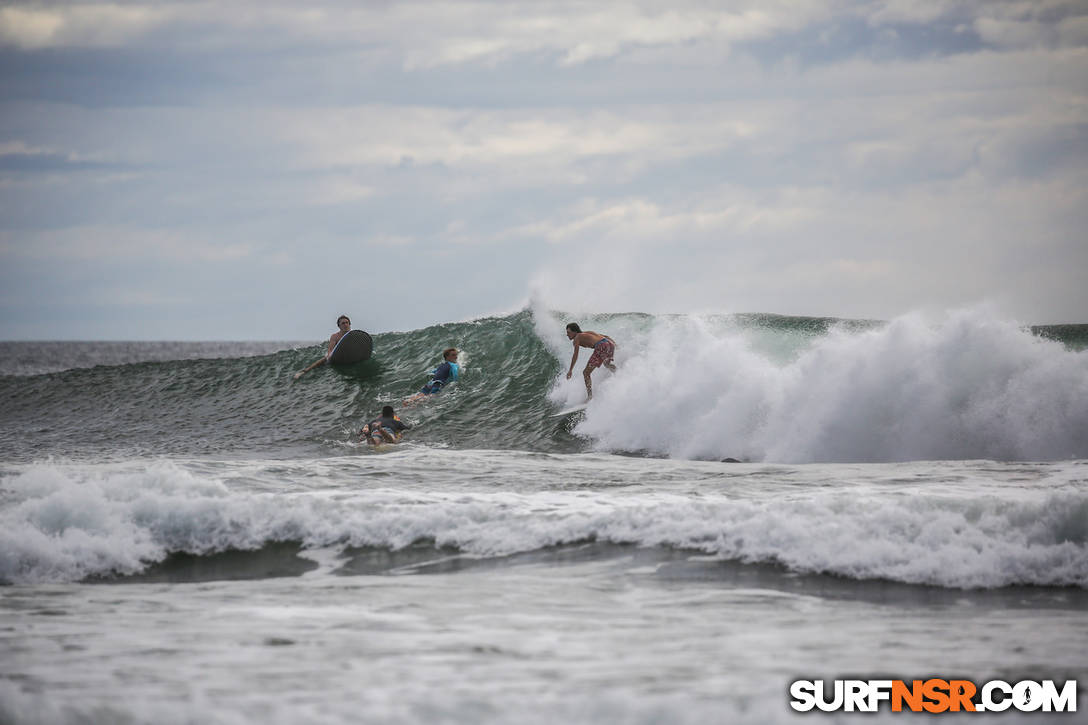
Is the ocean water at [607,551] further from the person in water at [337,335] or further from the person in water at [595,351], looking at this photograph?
the person in water at [337,335]

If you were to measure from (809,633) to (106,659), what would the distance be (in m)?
3.58

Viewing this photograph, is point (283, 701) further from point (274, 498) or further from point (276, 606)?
point (274, 498)

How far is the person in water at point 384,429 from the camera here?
541 inches

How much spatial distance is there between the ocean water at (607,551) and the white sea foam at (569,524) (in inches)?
1.1

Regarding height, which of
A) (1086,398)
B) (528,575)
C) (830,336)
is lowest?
(528,575)

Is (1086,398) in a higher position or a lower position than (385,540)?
higher

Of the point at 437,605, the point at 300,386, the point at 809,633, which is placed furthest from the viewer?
the point at 300,386

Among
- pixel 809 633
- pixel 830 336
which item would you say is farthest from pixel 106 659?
pixel 830 336

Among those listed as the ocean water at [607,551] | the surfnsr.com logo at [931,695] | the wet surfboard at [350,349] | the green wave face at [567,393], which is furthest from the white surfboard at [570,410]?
the surfnsr.com logo at [931,695]

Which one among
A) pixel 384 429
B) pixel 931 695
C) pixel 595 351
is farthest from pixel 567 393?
pixel 931 695

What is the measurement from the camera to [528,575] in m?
6.42

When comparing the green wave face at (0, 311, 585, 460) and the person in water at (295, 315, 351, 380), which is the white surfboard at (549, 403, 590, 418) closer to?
the green wave face at (0, 311, 585, 460)

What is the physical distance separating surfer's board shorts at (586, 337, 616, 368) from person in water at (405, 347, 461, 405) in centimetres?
282

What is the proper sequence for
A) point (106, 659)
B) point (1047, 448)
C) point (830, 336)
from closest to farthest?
point (106, 659)
point (1047, 448)
point (830, 336)
